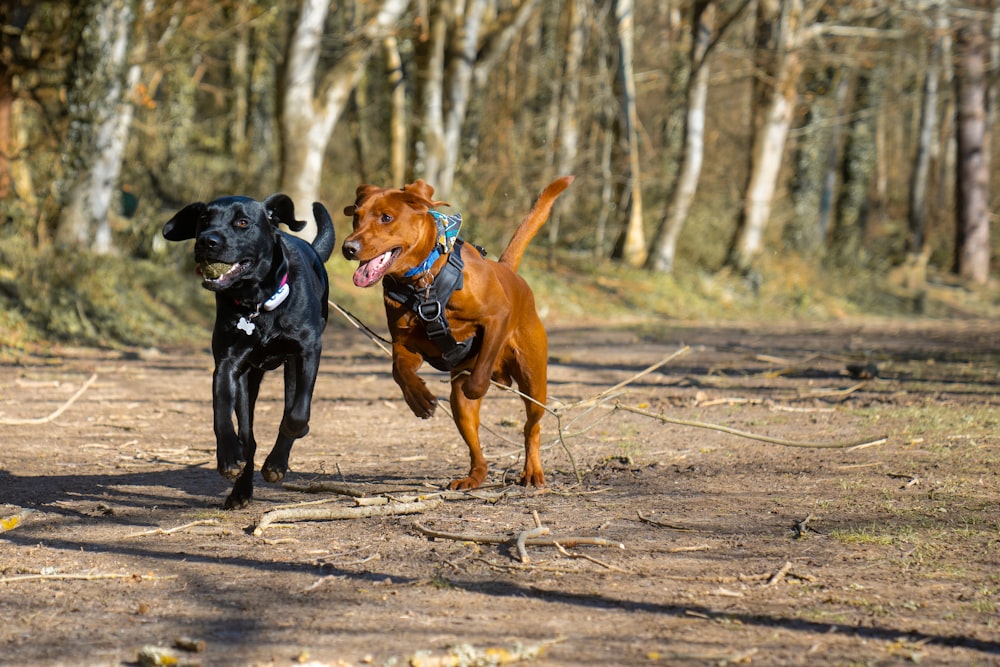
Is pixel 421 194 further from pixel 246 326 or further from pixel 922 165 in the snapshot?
pixel 922 165

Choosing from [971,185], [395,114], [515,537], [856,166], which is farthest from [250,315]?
[856,166]

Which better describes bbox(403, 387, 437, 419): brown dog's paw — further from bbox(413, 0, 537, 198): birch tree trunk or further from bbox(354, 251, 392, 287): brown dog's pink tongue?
bbox(413, 0, 537, 198): birch tree trunk

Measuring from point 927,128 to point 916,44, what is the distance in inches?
116

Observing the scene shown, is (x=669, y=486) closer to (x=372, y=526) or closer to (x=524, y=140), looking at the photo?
(x=372, y=526)

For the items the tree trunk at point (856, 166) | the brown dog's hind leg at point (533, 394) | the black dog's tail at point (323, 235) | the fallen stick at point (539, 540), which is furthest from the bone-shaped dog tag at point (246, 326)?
the tree trunk at point (856, 166)

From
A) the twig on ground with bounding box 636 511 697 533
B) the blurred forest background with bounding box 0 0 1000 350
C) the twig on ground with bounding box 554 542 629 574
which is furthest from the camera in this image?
the blurred forest background with bounding box 0 0 1000 350

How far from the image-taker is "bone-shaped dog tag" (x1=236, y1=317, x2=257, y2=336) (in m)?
5.14

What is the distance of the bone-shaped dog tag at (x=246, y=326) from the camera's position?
514 centimetres

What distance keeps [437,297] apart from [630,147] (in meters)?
17.1

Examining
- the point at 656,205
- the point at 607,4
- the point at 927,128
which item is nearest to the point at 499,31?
the point at 607,4

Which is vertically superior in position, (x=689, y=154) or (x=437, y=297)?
(x=689, y=154)

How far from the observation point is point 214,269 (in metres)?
4.94

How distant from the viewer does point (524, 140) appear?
80.5 ft

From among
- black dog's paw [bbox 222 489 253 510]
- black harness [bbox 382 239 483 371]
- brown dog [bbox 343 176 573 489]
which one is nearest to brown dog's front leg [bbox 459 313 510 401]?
brown dog [bbox 343 176 573 489]
